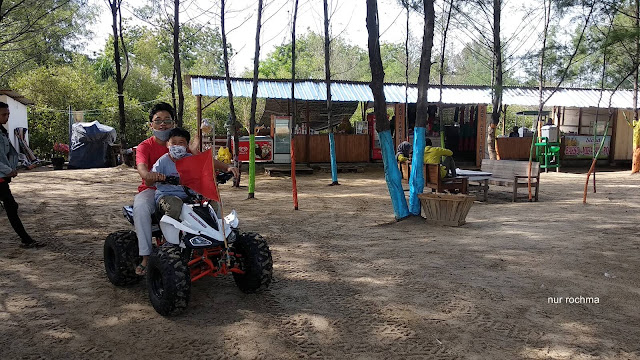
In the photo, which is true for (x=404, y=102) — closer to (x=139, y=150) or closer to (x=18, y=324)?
(x=139, y=150)

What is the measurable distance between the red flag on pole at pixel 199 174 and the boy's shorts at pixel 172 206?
0.16 metres

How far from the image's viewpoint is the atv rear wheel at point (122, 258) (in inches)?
166

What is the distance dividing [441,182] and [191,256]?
640 centimetres

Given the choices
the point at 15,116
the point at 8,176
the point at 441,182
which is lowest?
the point at 441,182

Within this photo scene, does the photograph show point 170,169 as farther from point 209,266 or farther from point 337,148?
point 337,148

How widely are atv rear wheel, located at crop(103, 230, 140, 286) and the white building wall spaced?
1846 cm

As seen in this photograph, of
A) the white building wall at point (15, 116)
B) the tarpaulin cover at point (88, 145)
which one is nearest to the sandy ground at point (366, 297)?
the tarpaulin cover at point (88, 145)

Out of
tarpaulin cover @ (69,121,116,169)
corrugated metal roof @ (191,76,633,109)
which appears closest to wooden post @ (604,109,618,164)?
corrugated metal roof @ (191,76,633,109)

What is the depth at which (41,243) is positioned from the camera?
5.96m

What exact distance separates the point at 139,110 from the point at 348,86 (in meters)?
14.3

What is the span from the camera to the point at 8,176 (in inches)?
221

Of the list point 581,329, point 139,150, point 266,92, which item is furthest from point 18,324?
point 266,92

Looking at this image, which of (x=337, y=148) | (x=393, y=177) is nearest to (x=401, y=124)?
(x=337, y=148)

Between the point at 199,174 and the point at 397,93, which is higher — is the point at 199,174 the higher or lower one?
the lower one
